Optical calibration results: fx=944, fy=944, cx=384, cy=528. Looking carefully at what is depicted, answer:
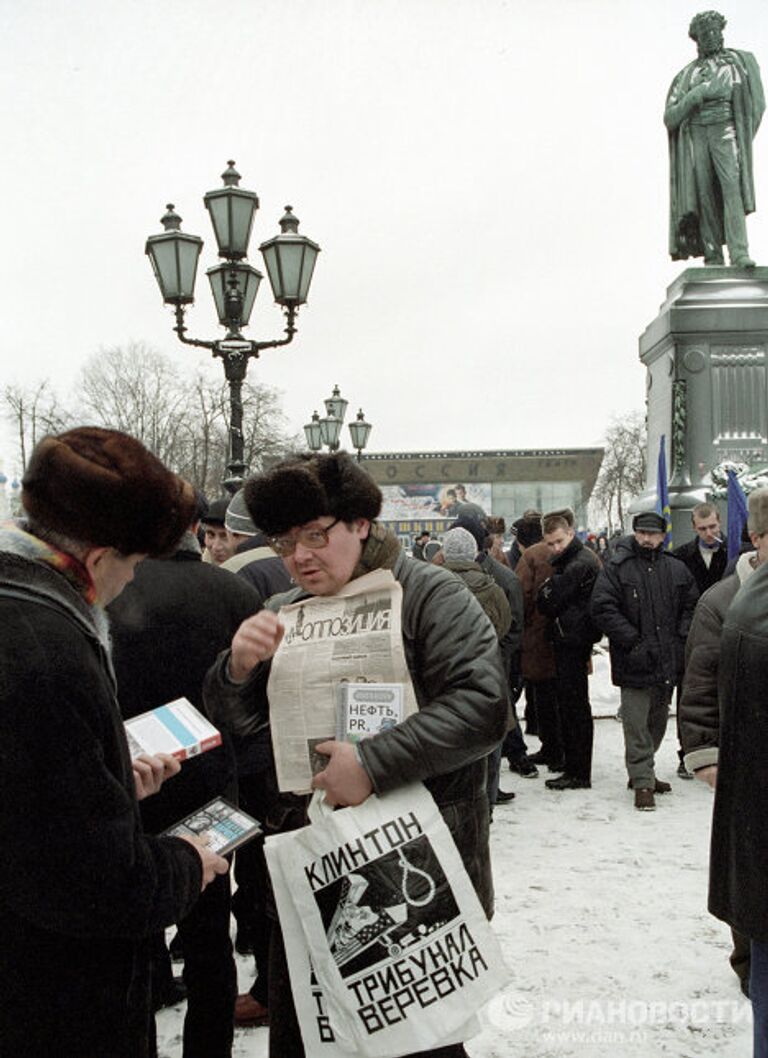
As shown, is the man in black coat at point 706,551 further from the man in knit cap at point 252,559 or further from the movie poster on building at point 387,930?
the movie poster on building at point 387,930

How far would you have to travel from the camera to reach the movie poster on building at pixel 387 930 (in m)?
1.98

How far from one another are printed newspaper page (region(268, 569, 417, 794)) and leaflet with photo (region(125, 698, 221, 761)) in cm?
20

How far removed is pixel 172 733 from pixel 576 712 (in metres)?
5.25

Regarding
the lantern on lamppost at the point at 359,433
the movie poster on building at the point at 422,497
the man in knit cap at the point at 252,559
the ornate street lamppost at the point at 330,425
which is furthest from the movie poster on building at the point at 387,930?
the movie poster on building at the point at 422,497

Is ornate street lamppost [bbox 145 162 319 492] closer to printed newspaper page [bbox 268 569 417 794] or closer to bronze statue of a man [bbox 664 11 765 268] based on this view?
bronze statue of a man [bbox 664 11 765 268]

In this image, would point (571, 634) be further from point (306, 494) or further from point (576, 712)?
point (306, 494)

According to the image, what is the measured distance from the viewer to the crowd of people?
149cm

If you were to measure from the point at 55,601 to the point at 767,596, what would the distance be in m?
1.65

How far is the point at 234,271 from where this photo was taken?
8508mm

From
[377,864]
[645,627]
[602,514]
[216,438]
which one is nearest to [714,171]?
[645,627]

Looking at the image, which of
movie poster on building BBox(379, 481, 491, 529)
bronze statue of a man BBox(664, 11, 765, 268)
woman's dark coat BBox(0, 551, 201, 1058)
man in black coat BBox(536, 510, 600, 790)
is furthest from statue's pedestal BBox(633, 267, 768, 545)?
movie poster on building BBox(379, 481, 491, 529)

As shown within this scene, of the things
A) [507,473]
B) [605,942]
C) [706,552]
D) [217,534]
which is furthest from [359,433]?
[507,473]

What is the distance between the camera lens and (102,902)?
1529 mm

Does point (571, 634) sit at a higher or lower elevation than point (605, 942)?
higher
